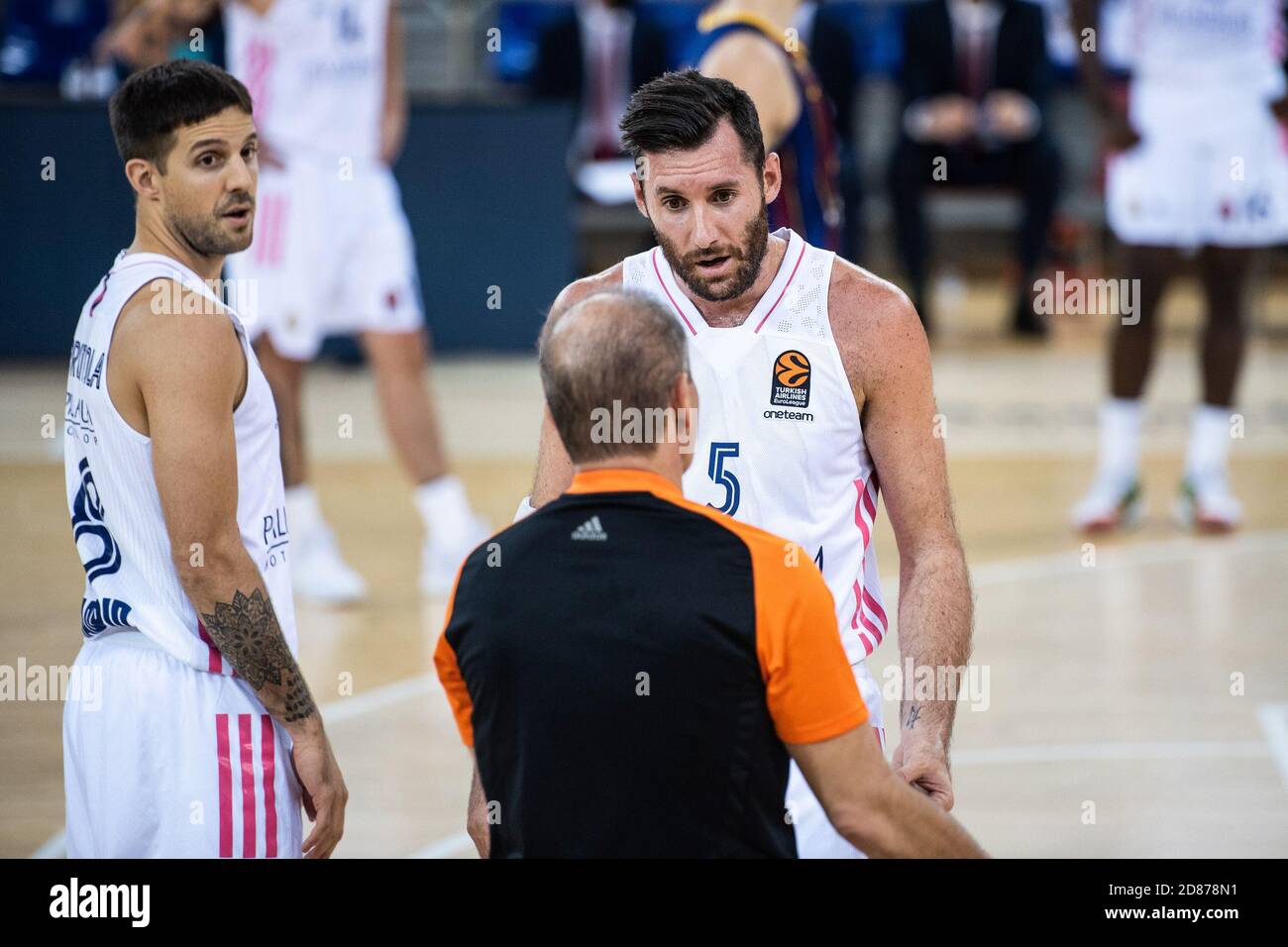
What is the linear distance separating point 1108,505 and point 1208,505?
407mm

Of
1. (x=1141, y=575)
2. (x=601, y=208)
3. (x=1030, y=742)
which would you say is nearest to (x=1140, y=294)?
(x=1141, y=575)

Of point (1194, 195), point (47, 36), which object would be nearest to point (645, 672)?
point (1194, 195)

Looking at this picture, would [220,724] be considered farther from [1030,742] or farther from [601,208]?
[601,208]

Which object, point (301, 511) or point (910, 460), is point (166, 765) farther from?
point (301, 511)

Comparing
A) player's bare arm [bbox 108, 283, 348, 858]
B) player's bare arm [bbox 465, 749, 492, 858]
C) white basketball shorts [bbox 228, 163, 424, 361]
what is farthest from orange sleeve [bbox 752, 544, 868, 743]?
white basketball shorts [bbox 228, 163, 424, 361]

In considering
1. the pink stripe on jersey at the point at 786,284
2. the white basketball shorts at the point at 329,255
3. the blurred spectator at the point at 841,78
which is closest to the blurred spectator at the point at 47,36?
the blurred spectator at the point at 841,78

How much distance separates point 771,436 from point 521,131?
8.55 m

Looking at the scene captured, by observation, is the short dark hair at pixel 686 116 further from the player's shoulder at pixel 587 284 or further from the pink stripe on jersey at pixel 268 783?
the pink stripe on jersey at pixel 268 783

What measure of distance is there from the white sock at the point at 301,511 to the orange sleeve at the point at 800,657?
4.42 metres

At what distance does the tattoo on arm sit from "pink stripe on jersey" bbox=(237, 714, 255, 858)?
53 mm

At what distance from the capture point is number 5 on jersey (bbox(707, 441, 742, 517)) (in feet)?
10.3

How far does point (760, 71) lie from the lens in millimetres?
4805
